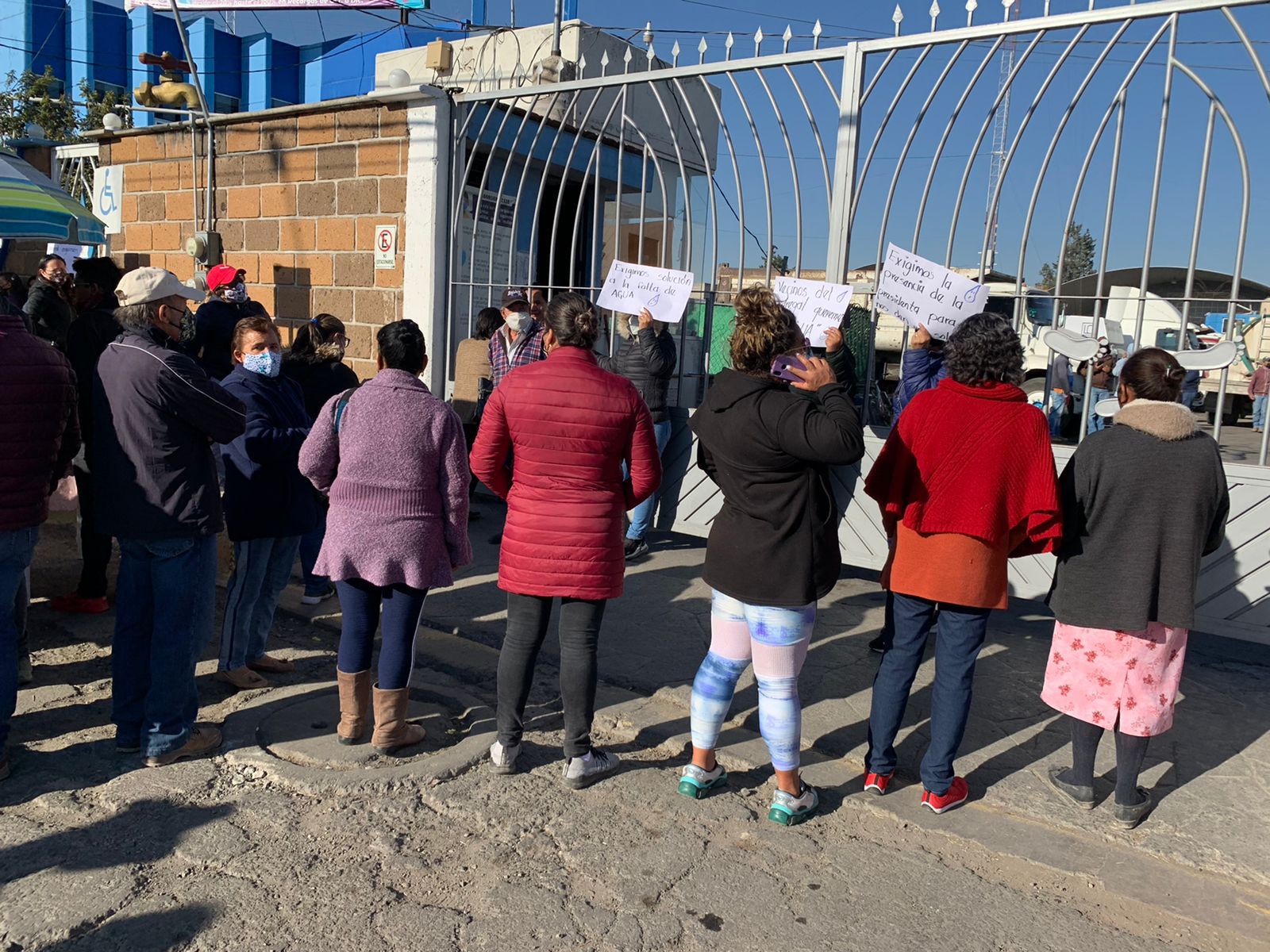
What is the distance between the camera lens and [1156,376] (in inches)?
128

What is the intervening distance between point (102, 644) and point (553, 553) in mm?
2785

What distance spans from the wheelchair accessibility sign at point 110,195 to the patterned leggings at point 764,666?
8.89 m

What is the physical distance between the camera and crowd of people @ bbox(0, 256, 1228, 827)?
10.4ft

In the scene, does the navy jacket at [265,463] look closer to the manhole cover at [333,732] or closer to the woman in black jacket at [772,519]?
the manhole cover at [333,732]

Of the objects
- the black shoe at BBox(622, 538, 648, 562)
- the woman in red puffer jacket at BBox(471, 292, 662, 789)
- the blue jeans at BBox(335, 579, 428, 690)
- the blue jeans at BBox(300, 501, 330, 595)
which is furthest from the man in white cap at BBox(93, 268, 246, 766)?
the black shoe at BBox(622, 538, 648, 562)

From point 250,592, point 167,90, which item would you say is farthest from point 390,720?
point 167,90

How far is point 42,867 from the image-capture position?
2.85m

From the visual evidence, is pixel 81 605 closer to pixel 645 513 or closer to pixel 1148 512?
pixel 645 513

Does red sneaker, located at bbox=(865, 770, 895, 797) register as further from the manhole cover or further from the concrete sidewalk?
the manhole cover

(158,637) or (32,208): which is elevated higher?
(32,208)

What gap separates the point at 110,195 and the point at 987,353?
954 centimetres

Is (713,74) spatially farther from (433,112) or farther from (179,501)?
(179,501)

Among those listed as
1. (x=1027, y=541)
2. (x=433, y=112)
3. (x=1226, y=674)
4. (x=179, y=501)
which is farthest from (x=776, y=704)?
(x=433, y=112)

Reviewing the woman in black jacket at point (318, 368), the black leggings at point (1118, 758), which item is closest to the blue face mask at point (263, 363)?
the woman in black jacket at point (318, 368)
